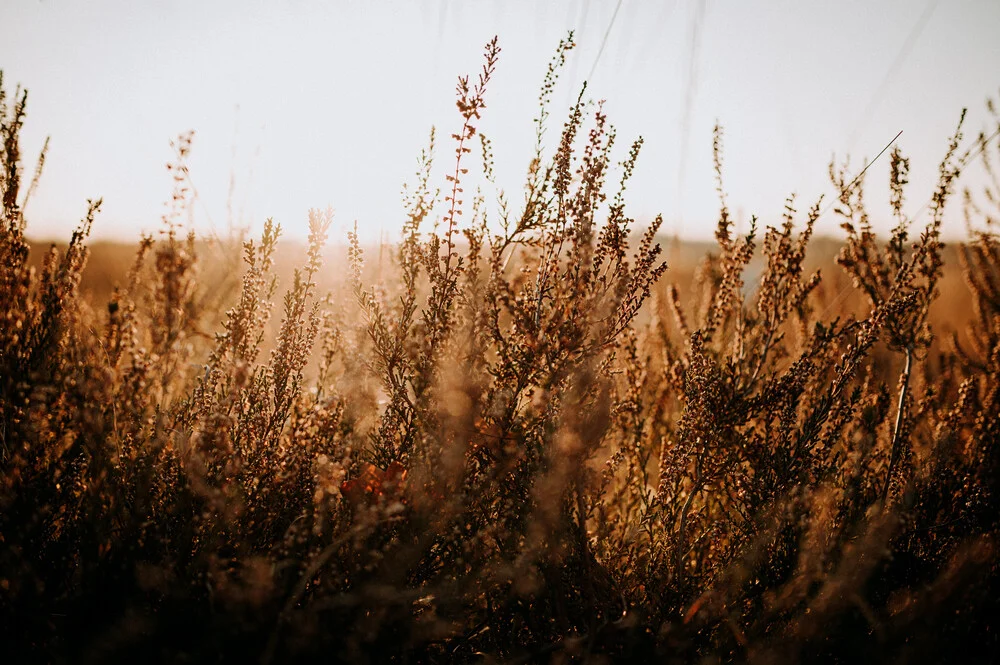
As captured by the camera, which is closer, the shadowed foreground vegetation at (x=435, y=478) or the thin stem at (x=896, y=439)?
the shadowed foreground vegetation at (x=435, y=478)

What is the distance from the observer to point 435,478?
5.72ft

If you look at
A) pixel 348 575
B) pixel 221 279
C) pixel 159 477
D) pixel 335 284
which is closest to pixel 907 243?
pixel 335 284

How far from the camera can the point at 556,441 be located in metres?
1.79

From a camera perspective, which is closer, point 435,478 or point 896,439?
point 435,478

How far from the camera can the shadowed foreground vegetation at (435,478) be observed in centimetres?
147

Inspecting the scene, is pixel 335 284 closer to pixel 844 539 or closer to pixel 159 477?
pixel 159 477

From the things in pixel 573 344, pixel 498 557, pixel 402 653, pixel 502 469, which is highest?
pixel 573 344

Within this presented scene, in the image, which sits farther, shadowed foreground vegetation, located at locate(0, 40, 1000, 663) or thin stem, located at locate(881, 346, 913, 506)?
thin stem, located at locate(881, 346, 913, 506)

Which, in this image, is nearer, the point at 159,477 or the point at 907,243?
the point at 159,477

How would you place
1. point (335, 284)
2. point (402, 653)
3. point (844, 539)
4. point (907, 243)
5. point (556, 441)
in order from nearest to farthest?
point (402, 653) → point (556, 441) → point (844, 539) → point (335, 284) → point (907, 243)

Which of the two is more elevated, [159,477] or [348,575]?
[159,477]

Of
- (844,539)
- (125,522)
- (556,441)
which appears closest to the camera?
(125,522)

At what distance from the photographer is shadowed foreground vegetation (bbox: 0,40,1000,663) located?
4.83 ft

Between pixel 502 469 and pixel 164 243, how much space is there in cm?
125
